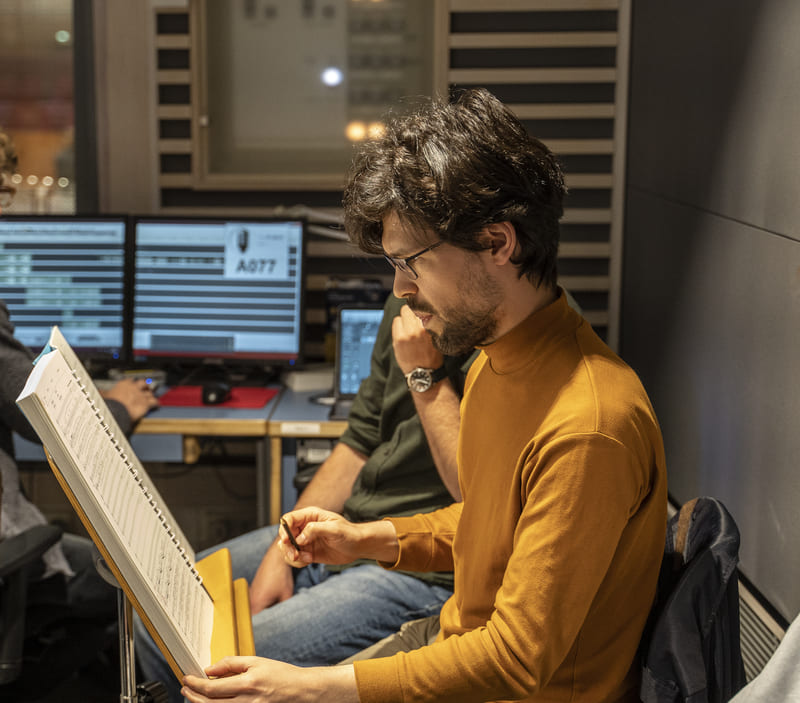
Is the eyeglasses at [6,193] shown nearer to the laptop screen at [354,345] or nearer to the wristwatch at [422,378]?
the laptop screen at [354,345]

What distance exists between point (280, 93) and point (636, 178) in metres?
1.34

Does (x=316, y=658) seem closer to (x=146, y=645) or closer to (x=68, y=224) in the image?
(x=146, y=645)

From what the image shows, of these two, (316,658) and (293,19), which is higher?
(293,19)

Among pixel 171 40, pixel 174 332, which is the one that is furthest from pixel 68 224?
pixel 171 40

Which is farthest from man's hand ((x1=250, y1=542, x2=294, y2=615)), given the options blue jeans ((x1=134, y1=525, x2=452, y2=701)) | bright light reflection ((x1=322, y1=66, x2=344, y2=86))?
bright light reflection ((x1=322, y1=66, x2=344, y2=86))

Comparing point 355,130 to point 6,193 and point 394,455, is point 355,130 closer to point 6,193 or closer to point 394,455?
point 6,193

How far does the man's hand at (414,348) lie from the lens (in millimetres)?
1852

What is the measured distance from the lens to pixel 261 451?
2.90 metres

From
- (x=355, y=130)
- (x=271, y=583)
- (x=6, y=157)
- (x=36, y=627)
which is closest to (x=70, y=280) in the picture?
(x=6, y=157)

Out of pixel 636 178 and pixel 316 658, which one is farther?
pixel 636 178

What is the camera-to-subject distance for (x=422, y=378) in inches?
73.4

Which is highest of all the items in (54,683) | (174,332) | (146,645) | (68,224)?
(68,224)

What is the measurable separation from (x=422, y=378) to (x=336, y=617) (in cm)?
52

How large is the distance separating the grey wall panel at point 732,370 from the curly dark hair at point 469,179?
822 mm
